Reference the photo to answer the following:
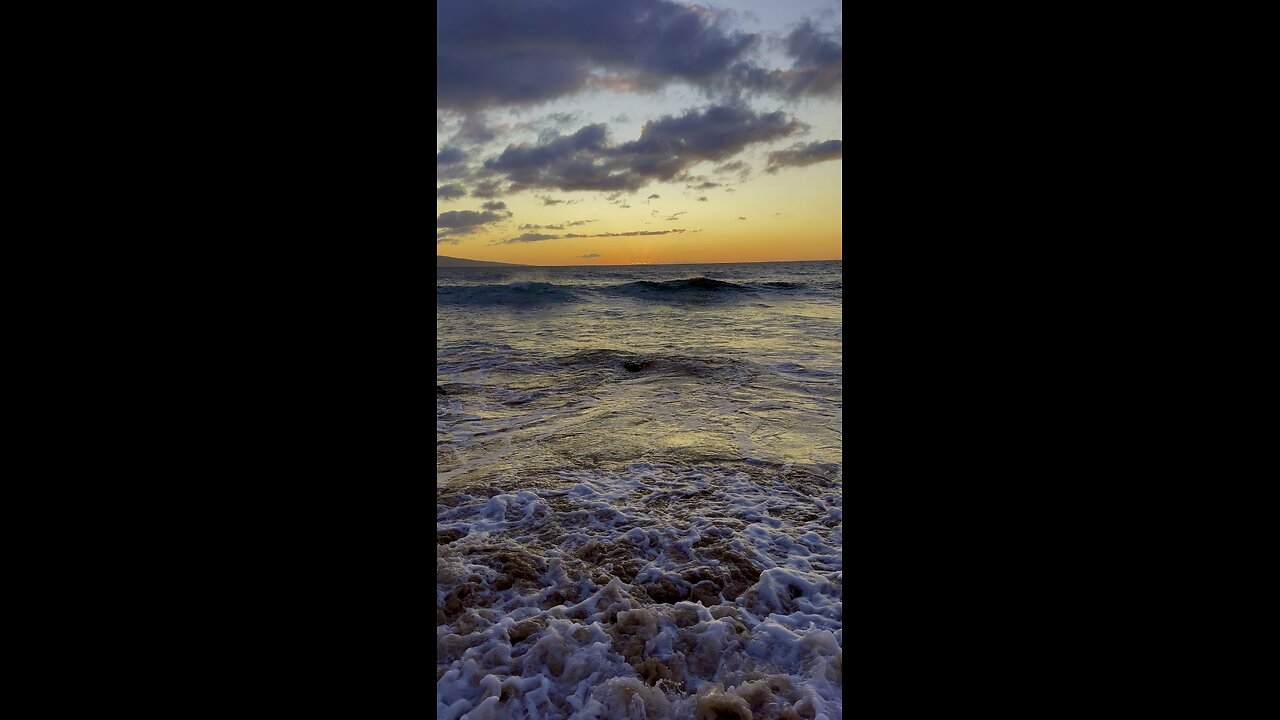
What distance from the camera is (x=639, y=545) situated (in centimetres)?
373

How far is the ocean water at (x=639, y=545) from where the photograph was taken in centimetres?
245

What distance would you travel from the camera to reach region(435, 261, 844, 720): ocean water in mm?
2449
